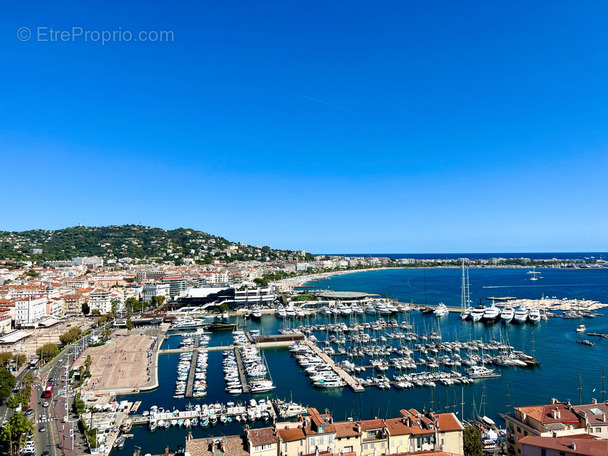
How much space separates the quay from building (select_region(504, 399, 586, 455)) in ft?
39.7

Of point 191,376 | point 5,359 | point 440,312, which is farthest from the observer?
point 440,312

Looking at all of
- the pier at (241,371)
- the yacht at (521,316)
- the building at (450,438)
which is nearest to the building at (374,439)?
the building at (450,438)

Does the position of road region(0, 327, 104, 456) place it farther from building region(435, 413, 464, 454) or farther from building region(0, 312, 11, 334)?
building region(0, 312, 11, 334)

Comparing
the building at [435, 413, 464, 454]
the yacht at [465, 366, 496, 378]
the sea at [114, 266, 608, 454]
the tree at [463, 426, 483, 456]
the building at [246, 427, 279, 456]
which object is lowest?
the sea at [114, 266, 608, 454]

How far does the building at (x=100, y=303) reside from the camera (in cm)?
6159

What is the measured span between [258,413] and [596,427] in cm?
1600

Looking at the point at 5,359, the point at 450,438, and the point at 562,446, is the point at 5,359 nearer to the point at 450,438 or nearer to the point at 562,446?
the point at 450,438

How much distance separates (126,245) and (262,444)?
160 m

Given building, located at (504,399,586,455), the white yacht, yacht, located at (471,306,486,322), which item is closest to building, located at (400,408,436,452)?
building, located at (504,399,586,455)

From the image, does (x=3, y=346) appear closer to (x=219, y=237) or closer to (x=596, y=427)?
(x=596, y=427)

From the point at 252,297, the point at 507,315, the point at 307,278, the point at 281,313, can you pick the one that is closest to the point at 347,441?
the point at 281,313

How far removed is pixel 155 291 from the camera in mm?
75375

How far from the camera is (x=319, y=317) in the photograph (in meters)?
61.8

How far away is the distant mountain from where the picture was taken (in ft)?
461
